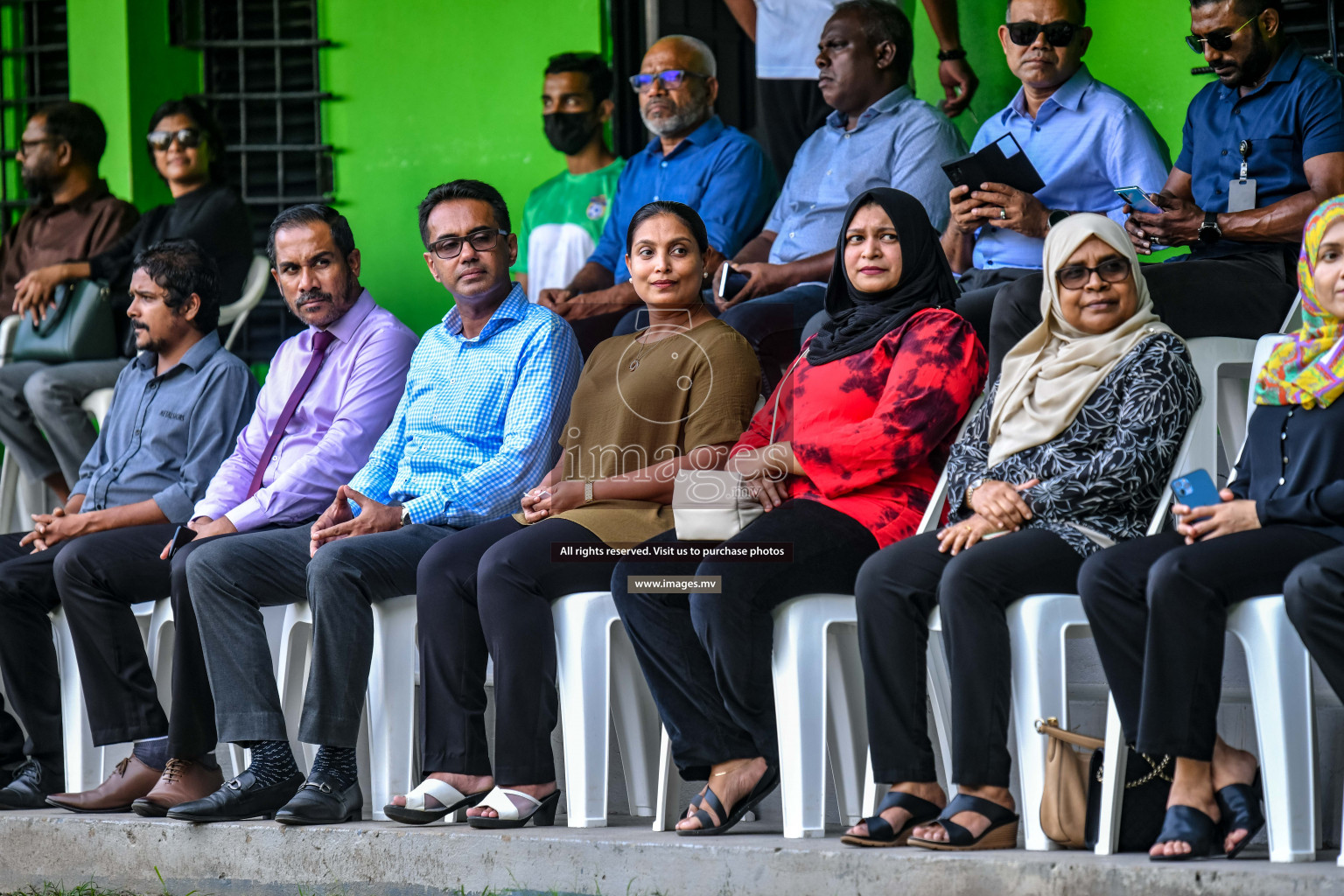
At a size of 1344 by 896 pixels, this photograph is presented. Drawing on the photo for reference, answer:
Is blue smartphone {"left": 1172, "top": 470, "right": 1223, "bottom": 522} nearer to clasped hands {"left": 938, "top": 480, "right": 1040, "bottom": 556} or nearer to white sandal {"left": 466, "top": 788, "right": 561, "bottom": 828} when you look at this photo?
clasped hands {"left": 938, "top": 480, "right": 1040, "bottom": 556}

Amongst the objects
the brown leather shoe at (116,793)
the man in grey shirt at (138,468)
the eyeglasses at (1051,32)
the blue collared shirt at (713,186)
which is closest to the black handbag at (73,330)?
the man in grey shirt at (138,468)

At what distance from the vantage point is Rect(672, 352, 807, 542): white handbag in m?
3.15

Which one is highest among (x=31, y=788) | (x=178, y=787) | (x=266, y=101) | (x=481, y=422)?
(x=266, y=101)

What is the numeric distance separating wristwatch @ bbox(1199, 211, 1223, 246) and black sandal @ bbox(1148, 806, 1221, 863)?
1.50 m

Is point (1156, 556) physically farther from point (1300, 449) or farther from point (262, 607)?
point (262, 607)

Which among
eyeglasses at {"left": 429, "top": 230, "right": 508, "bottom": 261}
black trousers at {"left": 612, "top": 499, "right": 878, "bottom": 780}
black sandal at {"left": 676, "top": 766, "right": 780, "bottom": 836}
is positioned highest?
eyeglasses at {"left": 429, "top": 230, "right": 508, "bottom": 261}

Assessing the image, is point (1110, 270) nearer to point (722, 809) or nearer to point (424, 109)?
point (722, 809)

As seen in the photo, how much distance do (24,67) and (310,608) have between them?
13.4 ft

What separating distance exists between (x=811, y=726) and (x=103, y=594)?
6.07 feet

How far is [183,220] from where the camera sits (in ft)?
17.5

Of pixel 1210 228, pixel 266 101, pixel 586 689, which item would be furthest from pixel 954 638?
pixel 266 101

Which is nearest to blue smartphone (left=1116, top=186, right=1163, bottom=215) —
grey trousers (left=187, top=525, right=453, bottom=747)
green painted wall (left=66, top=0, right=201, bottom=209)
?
grey trousers (left=187, top=525, right=453, bottom=747)

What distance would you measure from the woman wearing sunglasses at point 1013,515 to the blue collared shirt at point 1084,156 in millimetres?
852

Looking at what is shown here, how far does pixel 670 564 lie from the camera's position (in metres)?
3.11
